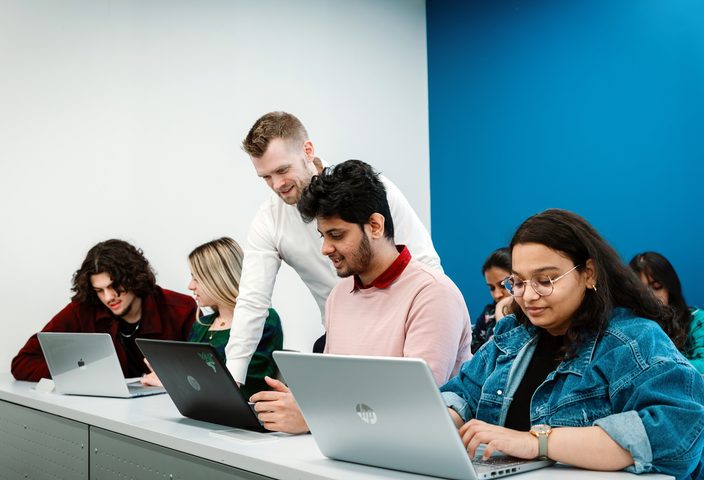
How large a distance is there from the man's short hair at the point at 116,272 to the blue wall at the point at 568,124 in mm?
2029

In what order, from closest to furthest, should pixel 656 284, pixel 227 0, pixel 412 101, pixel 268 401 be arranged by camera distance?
pixel 268 401
pixel 656 284
pixel 227 0
pixel 412 101

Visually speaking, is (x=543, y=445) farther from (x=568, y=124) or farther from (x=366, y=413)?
(x=568, y=124)

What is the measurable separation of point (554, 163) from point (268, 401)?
2807 millimetres

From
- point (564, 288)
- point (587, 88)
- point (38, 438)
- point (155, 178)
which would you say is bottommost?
point (38, 438)

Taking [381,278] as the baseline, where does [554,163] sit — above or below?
above

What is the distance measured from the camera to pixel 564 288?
1.48 metres

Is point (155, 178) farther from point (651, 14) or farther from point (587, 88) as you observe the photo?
point (651, 14)

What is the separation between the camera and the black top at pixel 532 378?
1.56m

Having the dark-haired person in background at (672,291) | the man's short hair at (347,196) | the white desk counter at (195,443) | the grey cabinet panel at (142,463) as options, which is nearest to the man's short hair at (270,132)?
the man's short hair at (347,196)

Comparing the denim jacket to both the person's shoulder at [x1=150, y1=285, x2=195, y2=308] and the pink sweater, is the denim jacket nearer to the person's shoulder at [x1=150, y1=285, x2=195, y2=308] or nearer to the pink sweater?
the pink sweater

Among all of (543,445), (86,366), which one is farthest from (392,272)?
(86,366)

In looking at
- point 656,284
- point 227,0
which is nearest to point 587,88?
point 656,284

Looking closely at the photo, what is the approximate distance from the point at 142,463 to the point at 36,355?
4.68 ft

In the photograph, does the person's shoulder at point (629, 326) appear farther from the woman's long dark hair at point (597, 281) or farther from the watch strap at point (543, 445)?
the watch strap at point (543, 445)
